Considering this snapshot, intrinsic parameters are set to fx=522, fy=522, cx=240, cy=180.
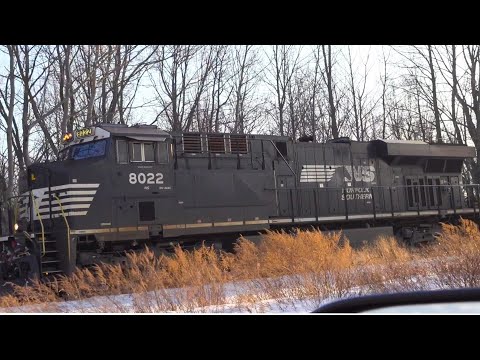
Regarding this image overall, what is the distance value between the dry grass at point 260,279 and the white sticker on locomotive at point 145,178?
1.89 m

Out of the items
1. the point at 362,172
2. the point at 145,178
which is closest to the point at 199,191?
the point at 145,178

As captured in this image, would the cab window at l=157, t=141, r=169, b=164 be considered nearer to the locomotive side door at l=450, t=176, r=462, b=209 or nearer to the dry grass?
the dry grass

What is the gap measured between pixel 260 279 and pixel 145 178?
3.85 metres

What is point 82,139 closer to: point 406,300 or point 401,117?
point 406,300

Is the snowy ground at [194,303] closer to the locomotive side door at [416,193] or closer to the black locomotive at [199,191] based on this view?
the black locomotive at [199,191]

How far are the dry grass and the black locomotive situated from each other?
1.25 meters

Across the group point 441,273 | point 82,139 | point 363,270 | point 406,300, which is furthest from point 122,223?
point 406,300

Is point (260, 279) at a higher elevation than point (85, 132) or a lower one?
lower

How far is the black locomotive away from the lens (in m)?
11.2

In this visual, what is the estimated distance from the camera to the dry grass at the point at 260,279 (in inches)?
325

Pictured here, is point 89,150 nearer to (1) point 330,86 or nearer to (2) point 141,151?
(2) point 141,151

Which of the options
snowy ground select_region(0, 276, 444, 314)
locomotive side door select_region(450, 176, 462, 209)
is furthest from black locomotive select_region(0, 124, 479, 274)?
snowy ground select_region(0, 276, 444, 314)

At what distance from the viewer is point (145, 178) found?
12.0 metres
